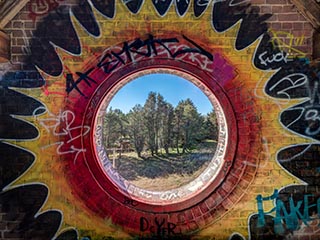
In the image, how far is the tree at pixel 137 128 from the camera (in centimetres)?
1861

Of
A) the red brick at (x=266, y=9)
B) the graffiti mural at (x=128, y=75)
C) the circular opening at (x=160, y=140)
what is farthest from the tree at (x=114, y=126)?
the red brick at (x=266, y=9)

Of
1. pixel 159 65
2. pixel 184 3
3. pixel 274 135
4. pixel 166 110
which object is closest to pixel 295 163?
pixel 274 135

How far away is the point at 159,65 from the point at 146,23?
62cm

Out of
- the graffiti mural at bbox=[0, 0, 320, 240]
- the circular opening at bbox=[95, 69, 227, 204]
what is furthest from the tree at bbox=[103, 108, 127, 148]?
the graffiti mural at bbox=[0, 0, 320, 240]

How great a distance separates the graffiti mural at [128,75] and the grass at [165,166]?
39.1 ft

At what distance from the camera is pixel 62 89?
4.18m

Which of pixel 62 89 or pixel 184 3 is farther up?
pixel 184 3

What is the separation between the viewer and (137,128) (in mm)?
18797

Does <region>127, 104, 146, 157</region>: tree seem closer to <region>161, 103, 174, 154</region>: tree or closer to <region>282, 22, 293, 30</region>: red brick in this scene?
<region>161, 103, 174, 154</region>: tree

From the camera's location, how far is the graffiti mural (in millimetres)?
4164

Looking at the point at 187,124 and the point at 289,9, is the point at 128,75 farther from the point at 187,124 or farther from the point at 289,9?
the point at 187,124

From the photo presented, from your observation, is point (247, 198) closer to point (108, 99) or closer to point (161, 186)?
point (108, 99)

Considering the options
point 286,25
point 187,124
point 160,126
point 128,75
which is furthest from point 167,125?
point 286,25

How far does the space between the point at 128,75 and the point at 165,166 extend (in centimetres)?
1361
